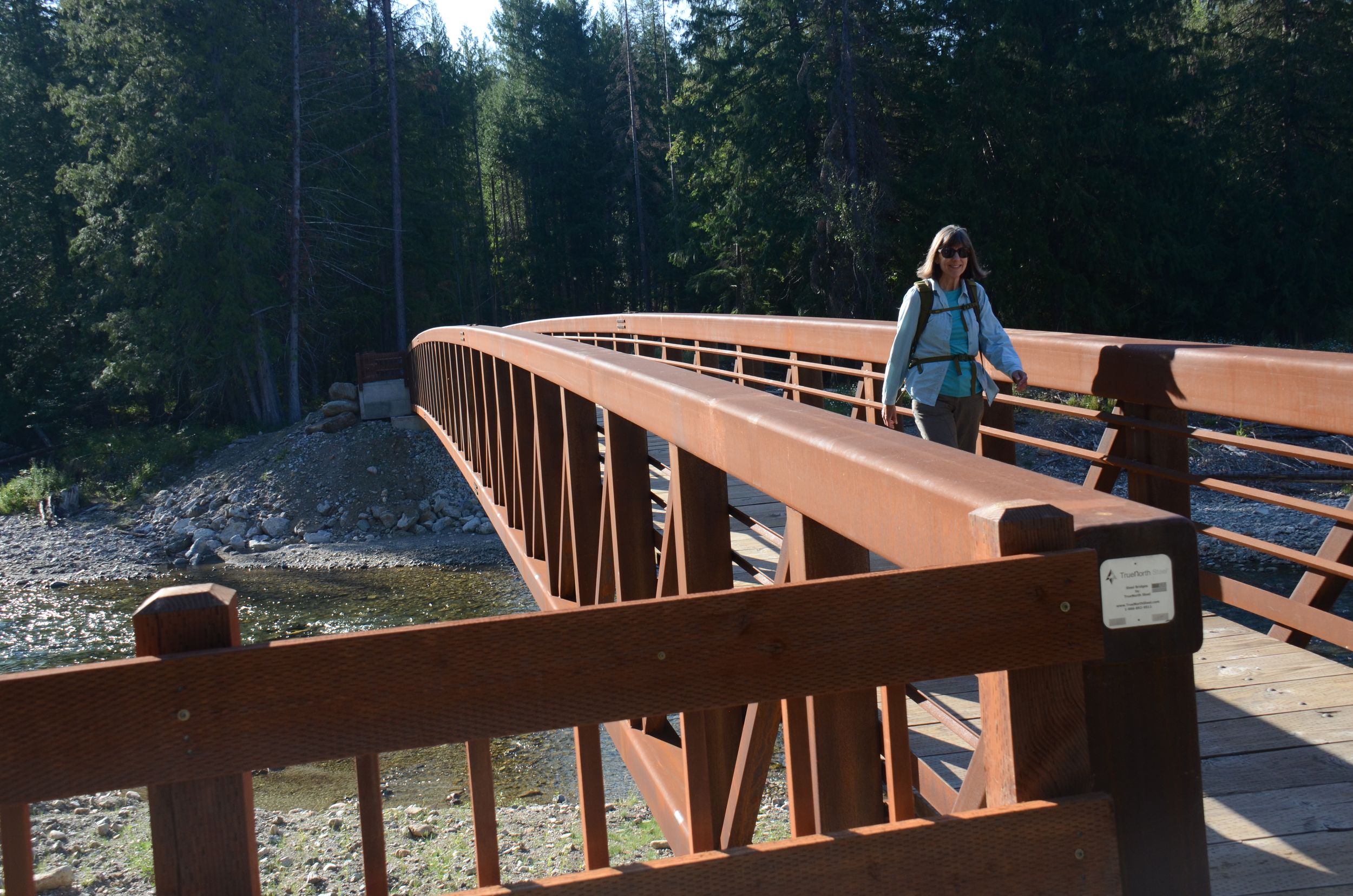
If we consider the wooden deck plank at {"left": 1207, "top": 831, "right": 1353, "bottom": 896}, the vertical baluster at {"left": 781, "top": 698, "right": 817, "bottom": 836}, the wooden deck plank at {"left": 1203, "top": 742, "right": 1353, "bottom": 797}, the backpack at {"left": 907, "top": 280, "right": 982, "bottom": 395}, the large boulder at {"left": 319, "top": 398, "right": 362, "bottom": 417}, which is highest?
the backpack at {"left": 907, "top": 280, "right": 982, "bottom": 395}

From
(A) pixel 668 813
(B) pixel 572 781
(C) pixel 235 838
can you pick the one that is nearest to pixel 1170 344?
(A) pixel 668 813

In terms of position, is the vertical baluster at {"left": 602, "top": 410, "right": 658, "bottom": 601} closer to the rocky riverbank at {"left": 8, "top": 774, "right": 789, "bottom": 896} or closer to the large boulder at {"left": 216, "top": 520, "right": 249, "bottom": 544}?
the rocky riverbank at {"left": 8, "top": 774, "right": 789, "bottom": 896}

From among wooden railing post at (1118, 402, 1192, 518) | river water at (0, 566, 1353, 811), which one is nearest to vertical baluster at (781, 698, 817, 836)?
wooden railing post at (1118, 402, 1192, 518)

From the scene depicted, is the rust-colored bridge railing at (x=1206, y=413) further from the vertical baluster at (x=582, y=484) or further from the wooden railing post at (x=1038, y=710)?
the wooden railing post at (x=1038, y=710)

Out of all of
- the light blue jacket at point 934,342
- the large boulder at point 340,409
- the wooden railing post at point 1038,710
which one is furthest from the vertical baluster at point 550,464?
the large boulder at point 340,409

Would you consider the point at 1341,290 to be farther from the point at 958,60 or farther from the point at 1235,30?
the point at 958,60

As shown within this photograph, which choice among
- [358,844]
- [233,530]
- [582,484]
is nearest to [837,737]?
[582,484]

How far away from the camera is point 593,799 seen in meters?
1.91

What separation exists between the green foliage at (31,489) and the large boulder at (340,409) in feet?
23.4

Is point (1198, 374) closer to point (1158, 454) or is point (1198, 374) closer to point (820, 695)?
point (1158, 454)

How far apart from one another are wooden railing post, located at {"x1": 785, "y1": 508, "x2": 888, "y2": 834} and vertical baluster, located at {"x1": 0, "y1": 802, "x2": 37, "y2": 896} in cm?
123

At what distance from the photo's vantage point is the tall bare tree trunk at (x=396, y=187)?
1542 inches

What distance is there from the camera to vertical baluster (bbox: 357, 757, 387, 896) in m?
1.70

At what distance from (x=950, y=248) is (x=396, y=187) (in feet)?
122
